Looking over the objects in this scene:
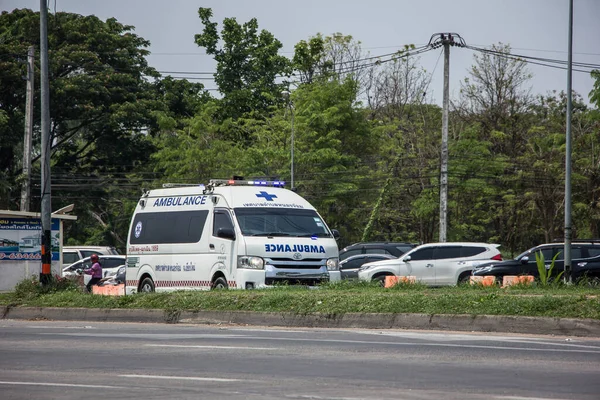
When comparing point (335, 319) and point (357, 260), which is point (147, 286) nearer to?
point (335, 319)

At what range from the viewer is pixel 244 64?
66750 mm

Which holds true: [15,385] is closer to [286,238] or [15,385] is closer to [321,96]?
[286,238]

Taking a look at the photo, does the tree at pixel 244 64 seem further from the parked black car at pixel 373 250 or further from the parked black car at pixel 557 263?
the parked black car at pixel 557 263

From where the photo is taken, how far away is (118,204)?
60250 mm

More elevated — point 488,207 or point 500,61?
point 500,61

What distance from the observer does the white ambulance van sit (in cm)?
1984

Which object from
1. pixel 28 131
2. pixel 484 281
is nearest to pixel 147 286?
pixel 484 281

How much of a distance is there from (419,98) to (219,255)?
4786 cm

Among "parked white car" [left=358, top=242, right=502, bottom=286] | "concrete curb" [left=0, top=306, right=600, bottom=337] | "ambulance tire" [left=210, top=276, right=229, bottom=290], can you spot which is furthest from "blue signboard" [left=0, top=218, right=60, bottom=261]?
"ambulance tire" [left=210, top=276, right=229, bottom=290]

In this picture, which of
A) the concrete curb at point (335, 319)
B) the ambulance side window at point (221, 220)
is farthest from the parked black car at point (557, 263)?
the concrete curb at point (335, 319)

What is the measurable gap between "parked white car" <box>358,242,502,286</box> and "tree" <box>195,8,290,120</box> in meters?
36.4

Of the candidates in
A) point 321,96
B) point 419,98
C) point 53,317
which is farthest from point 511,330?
point 419,98

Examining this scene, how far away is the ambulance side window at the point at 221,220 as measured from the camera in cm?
2050

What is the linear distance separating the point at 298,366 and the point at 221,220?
11238mm
